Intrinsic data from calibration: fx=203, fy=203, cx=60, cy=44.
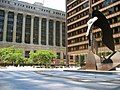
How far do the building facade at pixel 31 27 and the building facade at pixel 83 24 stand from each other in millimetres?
22203

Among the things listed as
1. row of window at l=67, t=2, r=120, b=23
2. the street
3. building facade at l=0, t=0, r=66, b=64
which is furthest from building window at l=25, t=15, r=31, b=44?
the street

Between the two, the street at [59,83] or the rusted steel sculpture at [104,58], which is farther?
the rusted steel sculpture at [104,58]

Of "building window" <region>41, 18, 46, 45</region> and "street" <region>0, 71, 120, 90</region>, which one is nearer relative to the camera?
"street" <region>0, 71, 120, 90</region>

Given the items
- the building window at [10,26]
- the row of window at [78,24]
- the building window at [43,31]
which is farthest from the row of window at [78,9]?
the building window at [10,26]

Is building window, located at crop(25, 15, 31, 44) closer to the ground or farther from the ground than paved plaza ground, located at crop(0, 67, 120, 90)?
farther from the ground

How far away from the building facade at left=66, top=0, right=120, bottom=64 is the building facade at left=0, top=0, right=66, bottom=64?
22203 millimetres

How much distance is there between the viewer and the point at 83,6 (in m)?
72.8

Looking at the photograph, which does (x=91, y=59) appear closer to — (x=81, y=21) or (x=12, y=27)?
(x=81, y=21)

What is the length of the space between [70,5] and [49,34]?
27643 mm

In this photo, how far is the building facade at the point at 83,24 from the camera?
56.4 metres

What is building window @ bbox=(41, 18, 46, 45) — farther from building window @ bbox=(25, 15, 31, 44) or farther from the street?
the street

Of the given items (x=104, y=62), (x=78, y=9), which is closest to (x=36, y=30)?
(x=78, y=9)

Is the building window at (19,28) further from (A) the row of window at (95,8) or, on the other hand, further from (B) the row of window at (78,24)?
(B) the row of window at (78,24)

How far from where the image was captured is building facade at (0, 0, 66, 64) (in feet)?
297
